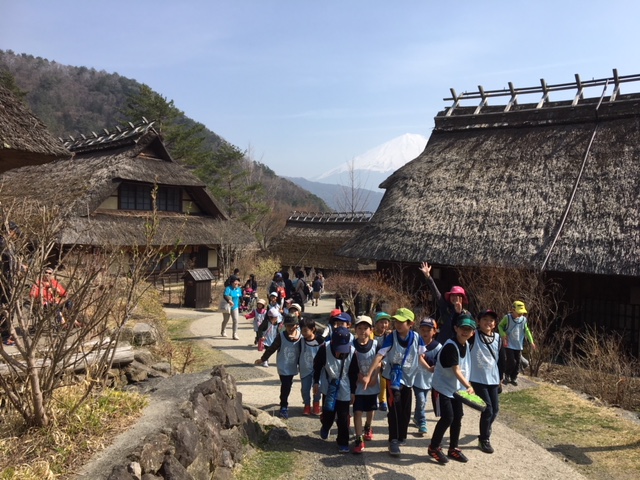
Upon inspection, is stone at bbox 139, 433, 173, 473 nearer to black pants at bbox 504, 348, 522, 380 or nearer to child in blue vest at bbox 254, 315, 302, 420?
child in blue vest at bbox 254, 315, 302, 420

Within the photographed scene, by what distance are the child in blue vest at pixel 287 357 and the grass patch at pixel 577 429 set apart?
3.26 metres

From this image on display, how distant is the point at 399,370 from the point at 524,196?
35.7 feet

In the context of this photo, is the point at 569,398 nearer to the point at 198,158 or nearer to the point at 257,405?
the point at 257,405

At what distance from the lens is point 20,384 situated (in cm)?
496

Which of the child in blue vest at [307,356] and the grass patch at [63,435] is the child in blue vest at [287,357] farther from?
the grass patch at [63,435]

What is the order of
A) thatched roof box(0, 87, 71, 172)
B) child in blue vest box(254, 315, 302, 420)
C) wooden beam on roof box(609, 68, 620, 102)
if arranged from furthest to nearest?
wooden beam on roof box(609, 68, 620, 102) → thatched roof box(0, 87, 71, 172) → child in blue vest box(254, 315, 302, 420)

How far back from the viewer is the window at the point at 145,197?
2362cm

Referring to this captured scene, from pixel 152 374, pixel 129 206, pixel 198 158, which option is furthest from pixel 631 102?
pixel 198 158

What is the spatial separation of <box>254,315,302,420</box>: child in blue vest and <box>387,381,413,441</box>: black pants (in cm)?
170

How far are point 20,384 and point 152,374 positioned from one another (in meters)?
3.20

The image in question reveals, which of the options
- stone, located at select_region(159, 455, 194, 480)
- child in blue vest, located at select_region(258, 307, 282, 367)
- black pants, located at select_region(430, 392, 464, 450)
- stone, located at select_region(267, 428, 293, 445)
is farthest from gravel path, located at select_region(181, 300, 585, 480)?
child in blue vest, located at select_region(258, 307, 282, 367)

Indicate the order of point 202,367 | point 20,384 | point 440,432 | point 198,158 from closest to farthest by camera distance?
point 20,384
point 440,432
point 202,367
point 198,158

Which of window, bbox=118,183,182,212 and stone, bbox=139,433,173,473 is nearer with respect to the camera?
stone, bbox=139,433,173,473

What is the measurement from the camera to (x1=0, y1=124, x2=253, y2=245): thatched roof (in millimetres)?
21375
